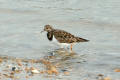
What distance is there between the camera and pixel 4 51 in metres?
14.9

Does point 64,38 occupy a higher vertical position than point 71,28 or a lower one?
lower

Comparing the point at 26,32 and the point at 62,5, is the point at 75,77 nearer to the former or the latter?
the point at 26,32

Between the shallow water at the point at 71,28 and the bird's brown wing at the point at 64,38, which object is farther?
the bird's brown wing at the point at 64,38

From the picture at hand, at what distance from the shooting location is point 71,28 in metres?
18.8

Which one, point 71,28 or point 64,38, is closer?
point 64,38

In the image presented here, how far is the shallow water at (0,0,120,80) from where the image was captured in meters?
13.3

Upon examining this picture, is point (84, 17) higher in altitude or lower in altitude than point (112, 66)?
higher

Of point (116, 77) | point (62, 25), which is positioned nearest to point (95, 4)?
point (62, 25)

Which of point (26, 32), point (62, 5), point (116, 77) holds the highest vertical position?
point (62, 5)

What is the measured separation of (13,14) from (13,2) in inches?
85.7

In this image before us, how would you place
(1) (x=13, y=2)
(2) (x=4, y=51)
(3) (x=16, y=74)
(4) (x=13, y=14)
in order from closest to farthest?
1. (3) (x=16, y=74)
2. (2) (x=4, y=51)
3. (4) (x=13, y=14)
4. (1) (x=13, y=2)

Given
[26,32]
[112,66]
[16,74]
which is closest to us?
[16,74]

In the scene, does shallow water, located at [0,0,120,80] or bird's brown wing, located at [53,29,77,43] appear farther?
bird's brown wing, located at [53,29,77,43]

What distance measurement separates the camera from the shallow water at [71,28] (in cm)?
1334
